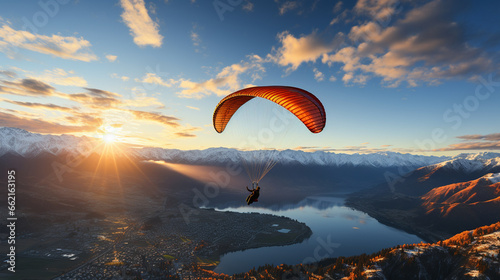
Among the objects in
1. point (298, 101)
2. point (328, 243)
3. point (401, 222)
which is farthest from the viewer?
Answer: point (401, 222)

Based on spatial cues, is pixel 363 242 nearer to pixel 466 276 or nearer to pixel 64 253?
pixel 466 276

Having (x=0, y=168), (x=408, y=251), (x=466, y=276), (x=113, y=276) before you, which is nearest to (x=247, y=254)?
(x=113, y=276)

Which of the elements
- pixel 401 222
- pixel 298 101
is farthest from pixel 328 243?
pixel 298 101

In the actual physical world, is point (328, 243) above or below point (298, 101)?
below

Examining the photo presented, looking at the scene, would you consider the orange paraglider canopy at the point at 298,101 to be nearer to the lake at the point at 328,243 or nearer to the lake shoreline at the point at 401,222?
the lake at the point at 328,243

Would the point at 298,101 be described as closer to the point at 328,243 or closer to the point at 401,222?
the point at 328,243

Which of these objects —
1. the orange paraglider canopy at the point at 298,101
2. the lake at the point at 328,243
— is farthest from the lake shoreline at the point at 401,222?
→ the orange paraglider canopy at the point at 298,101

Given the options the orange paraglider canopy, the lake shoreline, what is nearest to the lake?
the lake shoreline

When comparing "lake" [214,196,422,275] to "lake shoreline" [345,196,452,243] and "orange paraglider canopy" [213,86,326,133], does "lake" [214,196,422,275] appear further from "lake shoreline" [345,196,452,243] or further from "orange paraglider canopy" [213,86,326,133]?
"orange paraglider canopy" [213,86,326,133]
